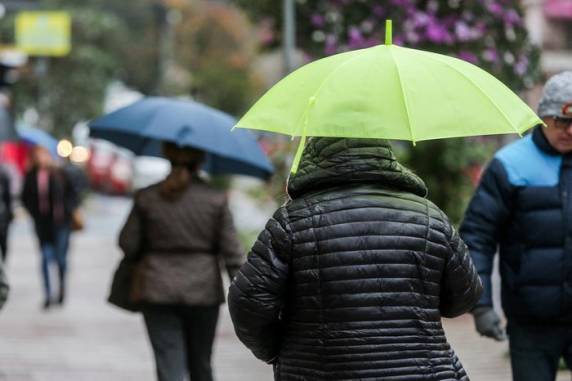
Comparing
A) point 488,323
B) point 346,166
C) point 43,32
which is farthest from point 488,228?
point 43,32

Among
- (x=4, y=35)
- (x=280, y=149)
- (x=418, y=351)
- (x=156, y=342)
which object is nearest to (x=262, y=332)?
(x=418, y=351)

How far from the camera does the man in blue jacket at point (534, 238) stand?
5250mm

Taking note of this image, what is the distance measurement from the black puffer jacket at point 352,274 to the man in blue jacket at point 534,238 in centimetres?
126

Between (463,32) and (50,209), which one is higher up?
(463,32)

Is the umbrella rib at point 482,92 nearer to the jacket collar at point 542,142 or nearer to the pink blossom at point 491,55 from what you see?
the jacket collar at point 542,142

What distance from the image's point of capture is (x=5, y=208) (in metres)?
11.4

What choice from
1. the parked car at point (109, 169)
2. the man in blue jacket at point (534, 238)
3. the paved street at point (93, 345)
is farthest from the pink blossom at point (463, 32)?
the parked car at point (109, 169)

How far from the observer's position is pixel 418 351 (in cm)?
395

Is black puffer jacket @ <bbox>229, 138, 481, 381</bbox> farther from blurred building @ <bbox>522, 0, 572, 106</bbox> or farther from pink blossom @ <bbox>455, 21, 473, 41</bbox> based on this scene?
blurred building @ <bbox>522, 0, 572, 106</bbox>

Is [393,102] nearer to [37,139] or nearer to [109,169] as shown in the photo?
[37,139]

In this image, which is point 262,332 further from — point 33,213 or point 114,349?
point 33,213

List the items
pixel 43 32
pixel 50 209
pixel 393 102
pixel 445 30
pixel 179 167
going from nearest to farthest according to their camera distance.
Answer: pixel 393 102, pixel 179 167, pixel 445 30, pixel 50 209, pixel 43 32

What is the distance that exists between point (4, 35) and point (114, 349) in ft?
95.9

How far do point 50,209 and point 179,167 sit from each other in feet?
21.9
